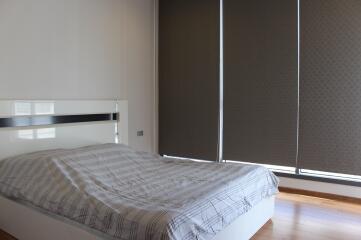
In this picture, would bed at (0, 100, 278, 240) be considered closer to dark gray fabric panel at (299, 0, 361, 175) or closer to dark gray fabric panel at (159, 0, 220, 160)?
dark gray fabric panel at (299, 0, 361, 175)

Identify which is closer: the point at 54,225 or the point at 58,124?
the point at 54,225

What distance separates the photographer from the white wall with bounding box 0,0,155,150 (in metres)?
2.90

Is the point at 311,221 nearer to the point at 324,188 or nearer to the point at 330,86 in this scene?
the point at 324,188

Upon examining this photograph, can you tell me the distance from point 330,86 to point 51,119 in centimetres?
295

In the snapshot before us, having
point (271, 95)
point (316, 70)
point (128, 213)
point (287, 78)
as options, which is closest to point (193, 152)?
point (271, 95)

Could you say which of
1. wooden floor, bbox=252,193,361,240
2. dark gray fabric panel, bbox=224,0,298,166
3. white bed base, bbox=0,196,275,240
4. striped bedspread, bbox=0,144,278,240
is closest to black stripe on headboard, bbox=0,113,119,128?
striped bedspread, bbox=0,144,278,240

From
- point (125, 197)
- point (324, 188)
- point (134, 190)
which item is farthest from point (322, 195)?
point (125, 197)

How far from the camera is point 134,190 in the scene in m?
2.26

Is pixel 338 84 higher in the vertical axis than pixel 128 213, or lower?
higher

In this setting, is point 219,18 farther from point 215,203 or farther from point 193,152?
point 215,203

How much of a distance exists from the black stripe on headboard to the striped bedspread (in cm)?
33

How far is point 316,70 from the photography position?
3.49 meters

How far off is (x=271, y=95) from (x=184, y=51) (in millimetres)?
1370

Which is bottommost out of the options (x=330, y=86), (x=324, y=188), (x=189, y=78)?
(x=324, y=188)
